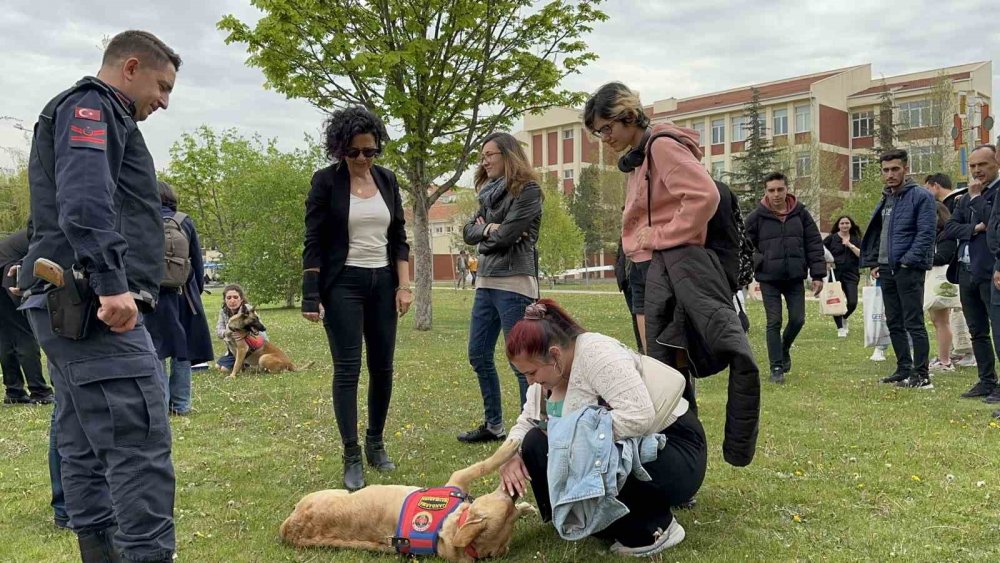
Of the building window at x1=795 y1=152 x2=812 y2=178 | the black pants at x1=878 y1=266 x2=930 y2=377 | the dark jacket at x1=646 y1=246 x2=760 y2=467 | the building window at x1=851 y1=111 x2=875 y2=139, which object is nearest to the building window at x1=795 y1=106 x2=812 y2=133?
the building window at x1=851 y1=111 x2=875 y2=139

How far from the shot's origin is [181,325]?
6562 millimetres

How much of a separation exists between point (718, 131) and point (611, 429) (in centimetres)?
6078

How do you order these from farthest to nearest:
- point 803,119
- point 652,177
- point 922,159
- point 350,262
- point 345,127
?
point 803,119 → point 922,159 → point 350,262 → point 345,127 → point 652,177

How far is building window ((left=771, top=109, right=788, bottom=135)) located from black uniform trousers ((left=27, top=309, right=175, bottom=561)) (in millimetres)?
59195

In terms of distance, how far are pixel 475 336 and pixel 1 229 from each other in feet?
130

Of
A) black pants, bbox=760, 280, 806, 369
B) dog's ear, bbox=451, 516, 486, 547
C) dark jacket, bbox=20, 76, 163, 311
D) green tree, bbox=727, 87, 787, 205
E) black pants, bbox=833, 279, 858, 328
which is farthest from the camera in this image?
green tree, bbox=727, 87, 787, 205

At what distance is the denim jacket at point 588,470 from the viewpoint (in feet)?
10.1

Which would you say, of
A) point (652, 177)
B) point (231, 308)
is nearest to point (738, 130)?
point (231, 308)

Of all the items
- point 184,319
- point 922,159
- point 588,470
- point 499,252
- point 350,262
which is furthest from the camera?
point 922,159

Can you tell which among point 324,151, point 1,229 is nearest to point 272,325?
point 324,151

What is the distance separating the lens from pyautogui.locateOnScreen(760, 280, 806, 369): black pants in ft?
27.3

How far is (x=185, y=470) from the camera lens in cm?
505

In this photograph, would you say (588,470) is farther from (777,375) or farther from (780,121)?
(780,121)

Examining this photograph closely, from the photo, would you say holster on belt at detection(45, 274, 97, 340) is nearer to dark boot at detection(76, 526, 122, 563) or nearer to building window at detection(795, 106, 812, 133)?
dark boot at detection(76, 526, 122, 563)
